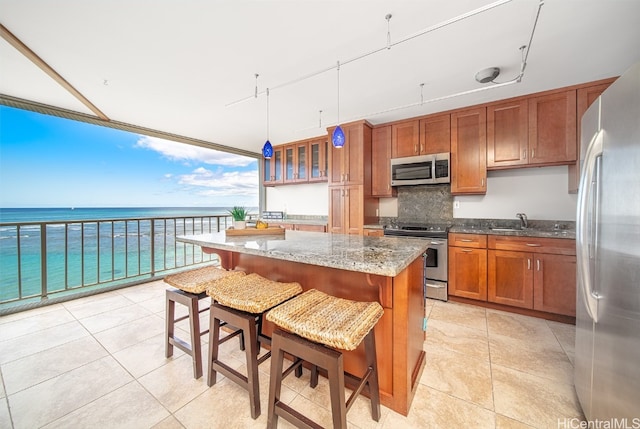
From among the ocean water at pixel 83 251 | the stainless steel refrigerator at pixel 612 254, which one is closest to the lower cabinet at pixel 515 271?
the stainless steel refrigerator at pixel 612 254

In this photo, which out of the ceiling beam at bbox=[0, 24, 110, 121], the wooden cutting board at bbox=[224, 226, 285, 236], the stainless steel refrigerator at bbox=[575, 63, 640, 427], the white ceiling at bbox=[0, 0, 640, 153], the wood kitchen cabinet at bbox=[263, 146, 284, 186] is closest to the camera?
the stainless steel refrigerator at bbox=[575, 63, 640, 427]

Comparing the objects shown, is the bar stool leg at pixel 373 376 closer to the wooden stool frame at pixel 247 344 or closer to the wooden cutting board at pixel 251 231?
the wooden stool frame at pixel 247 344

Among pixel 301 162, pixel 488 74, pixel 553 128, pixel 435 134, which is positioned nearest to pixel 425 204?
pixel 435 134

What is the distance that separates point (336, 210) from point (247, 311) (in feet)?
9.25

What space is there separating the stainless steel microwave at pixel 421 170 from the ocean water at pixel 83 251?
3093mm

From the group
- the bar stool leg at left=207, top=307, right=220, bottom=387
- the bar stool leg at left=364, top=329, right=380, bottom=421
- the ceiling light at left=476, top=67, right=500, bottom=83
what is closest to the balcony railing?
the bar stool leg at left=207, top=307, right=220, bottom=387

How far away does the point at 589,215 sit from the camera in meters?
1.10

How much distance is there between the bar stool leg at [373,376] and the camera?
121 centimetres

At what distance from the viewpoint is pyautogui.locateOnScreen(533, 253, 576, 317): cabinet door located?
2346mm

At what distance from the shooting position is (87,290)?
3135 mm

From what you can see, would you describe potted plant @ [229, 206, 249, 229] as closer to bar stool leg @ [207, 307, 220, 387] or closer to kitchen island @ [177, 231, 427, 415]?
kitchen island @ [177, 231, 427, 415]

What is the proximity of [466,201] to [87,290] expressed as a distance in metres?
5.50

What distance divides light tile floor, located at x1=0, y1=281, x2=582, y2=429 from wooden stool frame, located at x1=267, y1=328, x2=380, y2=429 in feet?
0.80

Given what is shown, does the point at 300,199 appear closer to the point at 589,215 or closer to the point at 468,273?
the point at 468,273
